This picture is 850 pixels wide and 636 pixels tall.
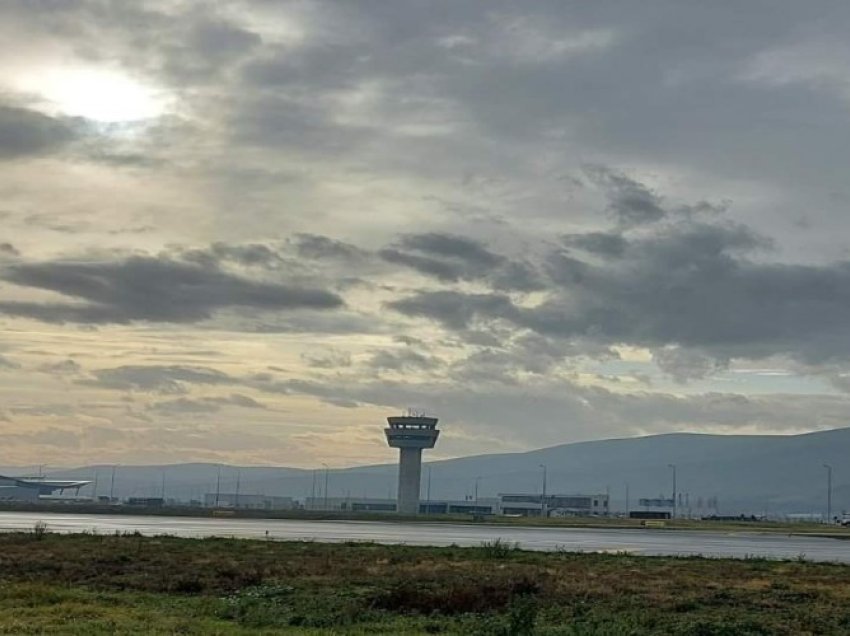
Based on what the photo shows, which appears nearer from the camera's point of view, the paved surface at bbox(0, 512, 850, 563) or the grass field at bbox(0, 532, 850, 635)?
the grass field at bbox(0, 532, 850, 635)

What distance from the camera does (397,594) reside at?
1518 inches

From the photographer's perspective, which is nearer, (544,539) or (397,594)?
(397,594)

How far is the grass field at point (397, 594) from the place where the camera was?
3272 cm

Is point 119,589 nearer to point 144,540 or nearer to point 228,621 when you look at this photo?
point 228,621

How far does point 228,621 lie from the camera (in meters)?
33.2

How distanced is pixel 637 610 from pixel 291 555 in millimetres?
29324

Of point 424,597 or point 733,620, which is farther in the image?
point 424,597

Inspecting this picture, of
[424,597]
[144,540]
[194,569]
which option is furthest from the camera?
[144,540]

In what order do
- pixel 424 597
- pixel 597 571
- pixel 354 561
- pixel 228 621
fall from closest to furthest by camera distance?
1. pixel 228 621
2. pixel 424 597
3. pixel 597 571
4. pixel 354 561

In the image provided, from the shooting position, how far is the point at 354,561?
5872cm

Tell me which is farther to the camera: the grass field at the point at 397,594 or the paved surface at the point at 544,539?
the paved surface at the point at 544,539

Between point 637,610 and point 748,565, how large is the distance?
29.4m

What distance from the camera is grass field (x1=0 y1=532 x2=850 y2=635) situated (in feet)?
107

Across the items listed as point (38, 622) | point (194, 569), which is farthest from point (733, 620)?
point (194, 569)
